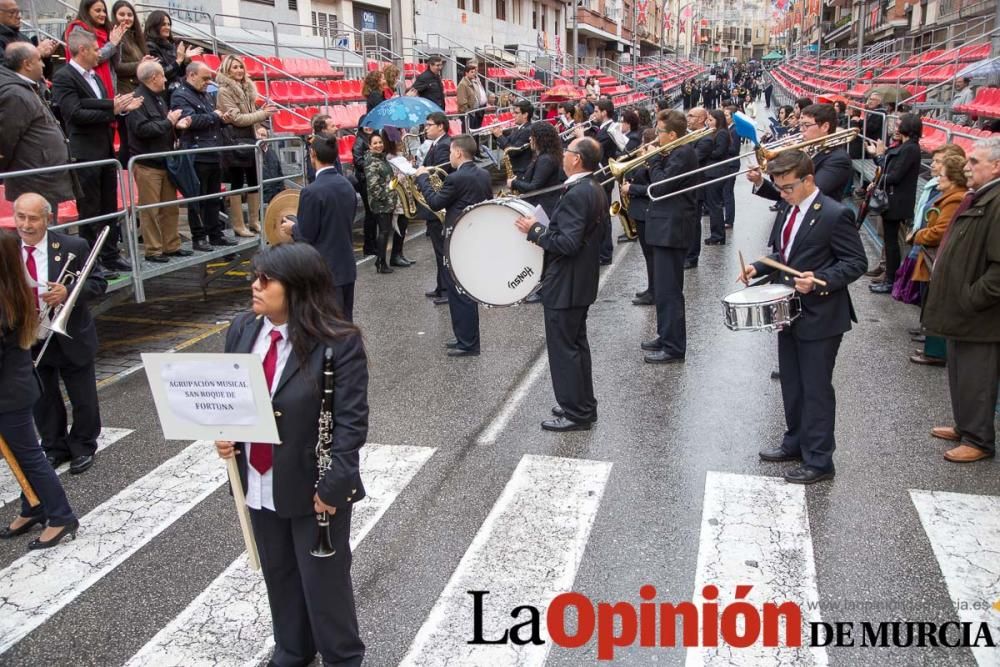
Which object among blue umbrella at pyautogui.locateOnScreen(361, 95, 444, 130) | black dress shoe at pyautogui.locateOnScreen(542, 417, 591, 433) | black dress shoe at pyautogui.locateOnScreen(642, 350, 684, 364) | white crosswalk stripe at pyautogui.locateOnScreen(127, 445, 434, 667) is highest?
blue umbrella at pyautogui.locateOnScreen(361, 95, 444, 130)

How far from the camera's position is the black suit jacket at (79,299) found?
550 cm

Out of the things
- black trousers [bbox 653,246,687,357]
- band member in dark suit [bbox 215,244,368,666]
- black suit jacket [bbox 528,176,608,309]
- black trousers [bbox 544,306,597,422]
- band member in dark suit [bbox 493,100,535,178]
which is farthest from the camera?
band member in dark suit [bbox 493,100,535,178]

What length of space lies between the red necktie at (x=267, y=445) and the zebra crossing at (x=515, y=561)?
1146mm

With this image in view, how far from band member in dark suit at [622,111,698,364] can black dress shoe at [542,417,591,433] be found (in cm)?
175

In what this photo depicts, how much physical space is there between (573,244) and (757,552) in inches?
98.3

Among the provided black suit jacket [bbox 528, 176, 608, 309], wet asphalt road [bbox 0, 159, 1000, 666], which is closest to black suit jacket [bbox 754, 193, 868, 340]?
wet asphalt road [bbox 0, 159, 1000, 666]

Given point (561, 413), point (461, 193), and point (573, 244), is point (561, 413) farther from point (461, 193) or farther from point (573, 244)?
point (461, 193)

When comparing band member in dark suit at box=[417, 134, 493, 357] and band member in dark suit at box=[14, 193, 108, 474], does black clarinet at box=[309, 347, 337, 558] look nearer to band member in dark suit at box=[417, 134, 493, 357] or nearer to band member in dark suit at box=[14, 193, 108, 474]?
band member in dark suit at box=[14, 193, 108, 474]

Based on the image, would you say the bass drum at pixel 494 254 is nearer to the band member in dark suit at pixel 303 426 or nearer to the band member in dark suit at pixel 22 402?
the band member in dark suit at pixel 22 402

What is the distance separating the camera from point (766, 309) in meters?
5.43

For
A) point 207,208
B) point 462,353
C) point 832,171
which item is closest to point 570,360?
point 462,353

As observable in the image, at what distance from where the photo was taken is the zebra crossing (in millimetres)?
4004

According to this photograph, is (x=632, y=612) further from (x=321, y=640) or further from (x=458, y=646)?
(x=321, y=640)

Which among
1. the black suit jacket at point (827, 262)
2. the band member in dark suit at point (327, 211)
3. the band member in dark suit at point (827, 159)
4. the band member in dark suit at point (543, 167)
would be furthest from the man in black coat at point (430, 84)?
the black suit jacket at point (827, 262)
